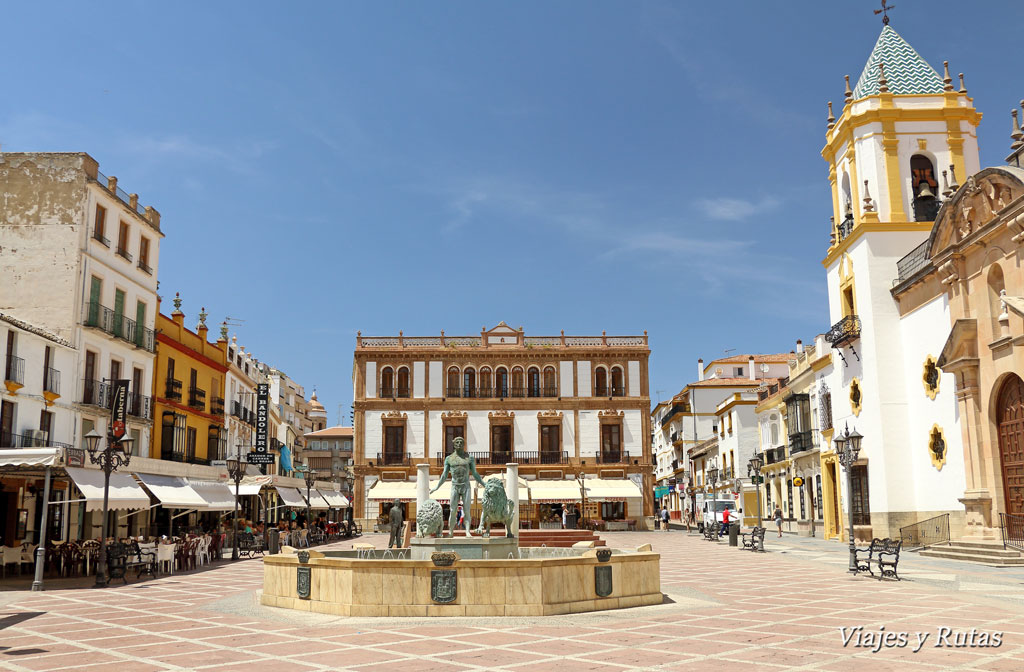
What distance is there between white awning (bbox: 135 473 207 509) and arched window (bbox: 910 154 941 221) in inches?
967

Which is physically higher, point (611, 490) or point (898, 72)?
point (898, 72)

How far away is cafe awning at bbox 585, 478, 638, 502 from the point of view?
44.7 m

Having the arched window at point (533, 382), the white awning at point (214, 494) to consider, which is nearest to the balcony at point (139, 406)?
the white awning at point (214, 494)

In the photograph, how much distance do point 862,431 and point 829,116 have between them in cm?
1195

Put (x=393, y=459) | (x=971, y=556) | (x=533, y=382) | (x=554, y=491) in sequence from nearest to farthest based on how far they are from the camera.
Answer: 1. (x=971, y=556)
2. (x=554, y=491)
3. (x=393, y=459)
4. (x=533, y=382)

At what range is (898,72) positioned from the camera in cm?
2902

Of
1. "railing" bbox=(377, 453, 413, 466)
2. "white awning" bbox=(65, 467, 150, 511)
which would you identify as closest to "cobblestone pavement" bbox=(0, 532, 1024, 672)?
"white awning" bbox=(65, 467, 150, 511)

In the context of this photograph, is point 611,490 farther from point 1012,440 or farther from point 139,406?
point 1012,440

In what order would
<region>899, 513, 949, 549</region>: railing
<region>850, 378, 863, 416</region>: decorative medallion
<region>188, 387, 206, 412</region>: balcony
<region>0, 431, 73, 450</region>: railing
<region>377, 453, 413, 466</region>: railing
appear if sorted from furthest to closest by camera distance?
<region>377, 453, 413, 466</region>: railing
<region>188, 387, 206, 412</region>: balcony
<region>850, 378, 863, 416</region>: decorative medallion
<region>899, 513, 949, 549</region>: railing
<region>0, 431, 73, 450</region>: railing

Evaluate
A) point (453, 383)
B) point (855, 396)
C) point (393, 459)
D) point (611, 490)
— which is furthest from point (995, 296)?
point (393, 459)

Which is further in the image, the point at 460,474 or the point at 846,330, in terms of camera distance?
the point at 846,330

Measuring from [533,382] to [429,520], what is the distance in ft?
120

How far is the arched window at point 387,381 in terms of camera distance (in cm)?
5044

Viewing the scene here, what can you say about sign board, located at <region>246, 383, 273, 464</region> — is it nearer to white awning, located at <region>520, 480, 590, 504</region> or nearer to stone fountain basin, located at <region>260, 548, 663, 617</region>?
white awning, located at <region>520, 480, 590, 504</region>
